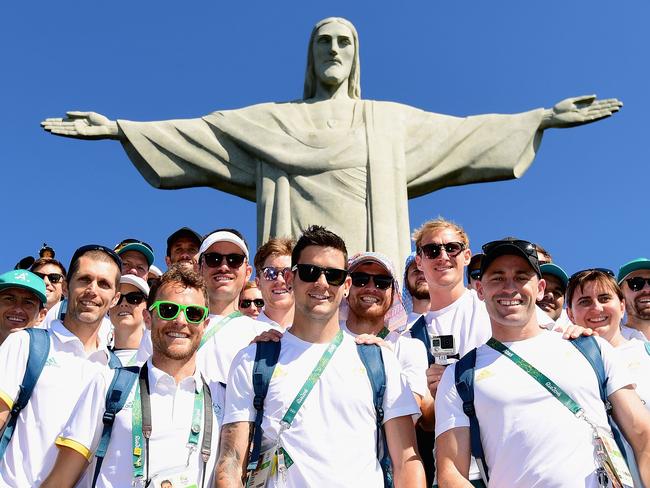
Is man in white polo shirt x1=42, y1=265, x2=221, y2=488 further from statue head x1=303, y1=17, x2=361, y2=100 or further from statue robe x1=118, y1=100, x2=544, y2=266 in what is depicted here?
statue head x1=303, y1=17, x2=361, y2=100

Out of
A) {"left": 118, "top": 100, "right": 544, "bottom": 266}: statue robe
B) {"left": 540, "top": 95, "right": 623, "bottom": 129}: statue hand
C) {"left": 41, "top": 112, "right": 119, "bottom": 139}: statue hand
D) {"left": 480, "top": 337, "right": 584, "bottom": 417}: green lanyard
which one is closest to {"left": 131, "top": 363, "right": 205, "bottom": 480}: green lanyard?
{"left": 480, "top": 337, "right": 584, "bottom": 417}: green lanyard

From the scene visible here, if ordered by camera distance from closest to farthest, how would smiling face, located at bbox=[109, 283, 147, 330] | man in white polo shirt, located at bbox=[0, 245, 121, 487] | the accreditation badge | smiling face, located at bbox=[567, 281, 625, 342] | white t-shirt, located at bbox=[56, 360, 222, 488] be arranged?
the accreditation badge → white t-shirt, located at bbox=[56, 360, 222, 488] → man in white polo shirt, located at bbox=[0, 245, 121, 487] → smiling face, located at bbox=[567, 281, 625, 342] → smiling face, located at bbox=[109, 283, 147, 330]

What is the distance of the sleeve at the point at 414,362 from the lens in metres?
4.30

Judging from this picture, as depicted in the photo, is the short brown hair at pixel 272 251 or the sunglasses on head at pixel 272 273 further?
the short brown hair at pixel 272 251

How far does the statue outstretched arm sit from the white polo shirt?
722 centimetres

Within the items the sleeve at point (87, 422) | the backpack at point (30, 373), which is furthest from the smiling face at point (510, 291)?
the backpack at point (30, 373)

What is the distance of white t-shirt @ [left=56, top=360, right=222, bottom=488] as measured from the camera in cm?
382

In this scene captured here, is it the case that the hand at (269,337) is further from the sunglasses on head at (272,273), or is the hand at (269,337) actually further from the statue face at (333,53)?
the statue face at (333,53)

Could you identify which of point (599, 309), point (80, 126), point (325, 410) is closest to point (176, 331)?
point (325, 410)

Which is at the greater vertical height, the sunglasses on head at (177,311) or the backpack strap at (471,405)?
the sunglasses on head at (177,311)

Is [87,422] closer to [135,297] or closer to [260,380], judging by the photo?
[260,380]

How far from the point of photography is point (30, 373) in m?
4.21

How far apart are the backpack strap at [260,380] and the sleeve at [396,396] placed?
0.59 metres

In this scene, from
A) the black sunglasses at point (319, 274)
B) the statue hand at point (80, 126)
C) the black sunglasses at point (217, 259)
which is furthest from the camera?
the statue hand at point (80, 126)
